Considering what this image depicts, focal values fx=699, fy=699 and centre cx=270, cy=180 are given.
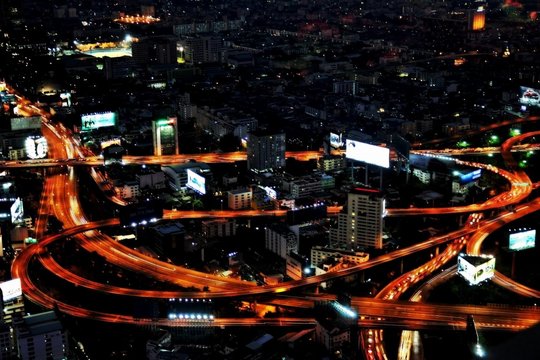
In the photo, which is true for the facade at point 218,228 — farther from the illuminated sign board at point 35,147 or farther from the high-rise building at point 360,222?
the illuminated sign board at point 35,147

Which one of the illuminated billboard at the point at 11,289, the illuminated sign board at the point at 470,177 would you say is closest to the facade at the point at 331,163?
the illuminated sign board at the point at 470,177

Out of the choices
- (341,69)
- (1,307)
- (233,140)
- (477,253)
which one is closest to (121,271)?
(1,307)

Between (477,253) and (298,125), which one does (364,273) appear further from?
(298,125)

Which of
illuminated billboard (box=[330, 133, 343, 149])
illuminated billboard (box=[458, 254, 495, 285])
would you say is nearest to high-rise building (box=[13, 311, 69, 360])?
illuminated billboard (box=[458, 254, 495, 285])

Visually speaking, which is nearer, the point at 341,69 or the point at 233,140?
the point at 233,140

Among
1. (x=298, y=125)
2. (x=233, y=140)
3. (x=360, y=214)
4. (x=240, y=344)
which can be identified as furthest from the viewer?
(x=298, y=125)
